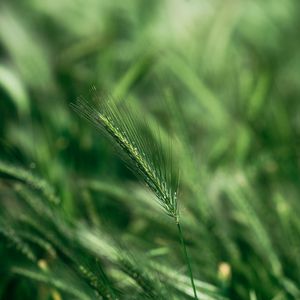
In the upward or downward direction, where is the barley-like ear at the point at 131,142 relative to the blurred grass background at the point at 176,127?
downward

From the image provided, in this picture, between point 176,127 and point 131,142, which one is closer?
point 131,142

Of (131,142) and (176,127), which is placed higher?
(176,127)

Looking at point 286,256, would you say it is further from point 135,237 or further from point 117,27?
point 117,27

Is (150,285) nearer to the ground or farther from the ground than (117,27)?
nearer to the ground

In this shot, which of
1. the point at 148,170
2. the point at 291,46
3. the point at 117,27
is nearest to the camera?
the point at 148,170

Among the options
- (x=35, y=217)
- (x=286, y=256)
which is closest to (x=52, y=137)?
(x=35, y=217)

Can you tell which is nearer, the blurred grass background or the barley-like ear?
the barley-like ear

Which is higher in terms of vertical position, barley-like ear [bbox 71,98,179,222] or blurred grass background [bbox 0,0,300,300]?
blurred grass background [bbox 0,0,300,300]

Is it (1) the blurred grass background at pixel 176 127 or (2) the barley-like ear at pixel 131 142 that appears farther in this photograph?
(1) the blurred grass background at pixel 176 127
